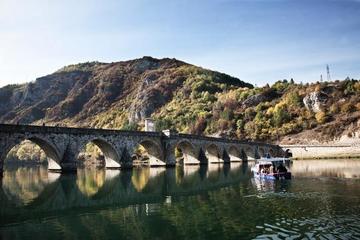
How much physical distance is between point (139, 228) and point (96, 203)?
970 centimetres

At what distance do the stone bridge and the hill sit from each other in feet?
102

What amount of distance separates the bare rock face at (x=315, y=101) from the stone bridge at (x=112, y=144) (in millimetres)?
39557

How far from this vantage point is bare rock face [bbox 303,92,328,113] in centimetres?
11601

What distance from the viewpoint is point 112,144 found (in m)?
55.0

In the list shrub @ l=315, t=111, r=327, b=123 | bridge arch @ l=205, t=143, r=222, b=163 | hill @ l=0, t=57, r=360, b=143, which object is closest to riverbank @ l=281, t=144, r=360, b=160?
hill @ l=0, t=57, r=360, b=143

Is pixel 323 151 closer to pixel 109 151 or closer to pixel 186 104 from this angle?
pixel 109 151

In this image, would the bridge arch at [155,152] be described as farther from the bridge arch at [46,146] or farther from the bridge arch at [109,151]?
the bridge arch at [46,146]

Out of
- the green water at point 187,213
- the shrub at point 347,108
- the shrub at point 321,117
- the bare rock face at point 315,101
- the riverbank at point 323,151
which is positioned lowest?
the green water at point 187,213

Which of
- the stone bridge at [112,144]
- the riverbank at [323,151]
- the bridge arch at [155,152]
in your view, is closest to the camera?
the stone bridge at [112,144]

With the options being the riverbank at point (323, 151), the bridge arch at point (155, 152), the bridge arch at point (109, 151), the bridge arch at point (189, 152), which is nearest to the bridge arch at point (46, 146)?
the bridge arch at point (109, 151)

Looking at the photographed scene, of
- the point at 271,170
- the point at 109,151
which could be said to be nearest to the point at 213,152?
the point at 109,151

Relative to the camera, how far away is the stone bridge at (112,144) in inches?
1702

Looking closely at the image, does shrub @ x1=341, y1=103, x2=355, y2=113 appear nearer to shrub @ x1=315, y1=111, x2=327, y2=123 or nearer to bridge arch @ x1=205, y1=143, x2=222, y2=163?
shrub @ x1=315, y1=111, x2=327, y2=123

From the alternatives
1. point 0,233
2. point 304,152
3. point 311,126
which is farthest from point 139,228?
point 311,126
